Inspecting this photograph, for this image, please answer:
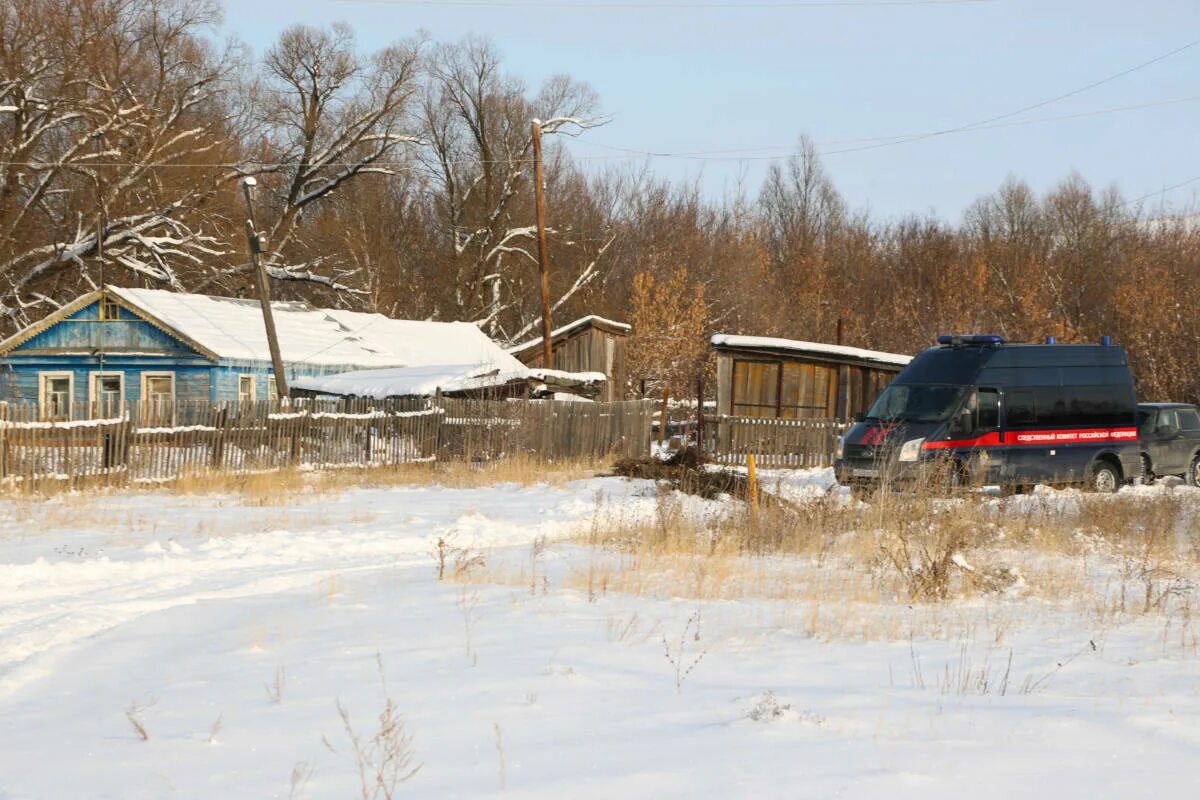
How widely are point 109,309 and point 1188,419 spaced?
28982 millimetres

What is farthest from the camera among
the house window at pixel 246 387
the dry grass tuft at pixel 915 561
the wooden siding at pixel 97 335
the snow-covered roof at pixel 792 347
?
the house window at pixel 246 387

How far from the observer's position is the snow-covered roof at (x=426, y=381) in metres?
27.7

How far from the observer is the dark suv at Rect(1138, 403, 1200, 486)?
20.5 m

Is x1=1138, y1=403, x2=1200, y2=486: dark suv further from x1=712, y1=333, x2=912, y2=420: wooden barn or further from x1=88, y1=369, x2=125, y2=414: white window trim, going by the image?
x1=88, y1=369, x2=125, y2=414: white window trim

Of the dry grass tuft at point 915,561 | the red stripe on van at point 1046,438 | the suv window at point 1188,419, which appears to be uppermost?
the suv window at point 1188,419

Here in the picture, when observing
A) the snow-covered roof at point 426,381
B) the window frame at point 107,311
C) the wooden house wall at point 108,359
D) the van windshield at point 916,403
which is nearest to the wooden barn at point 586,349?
the snow-covered roof at point 426,381

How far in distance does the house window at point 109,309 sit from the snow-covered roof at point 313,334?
0.54 metres

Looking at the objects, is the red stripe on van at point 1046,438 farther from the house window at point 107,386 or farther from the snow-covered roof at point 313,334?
the house window at point 107,386

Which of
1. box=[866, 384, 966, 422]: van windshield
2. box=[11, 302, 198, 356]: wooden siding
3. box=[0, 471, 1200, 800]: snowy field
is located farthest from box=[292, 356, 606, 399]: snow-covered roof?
box=[0, 471, 1200, 800]: snowy field

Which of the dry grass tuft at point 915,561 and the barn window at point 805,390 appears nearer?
the dry grass tuft at point 915,561

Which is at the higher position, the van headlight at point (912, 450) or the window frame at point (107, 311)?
the window frame at point (107, 311)

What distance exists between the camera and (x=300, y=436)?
23.3 m

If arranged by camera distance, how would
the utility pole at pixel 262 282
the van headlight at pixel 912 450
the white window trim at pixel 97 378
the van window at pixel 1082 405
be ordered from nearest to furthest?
the van headlight at pixel 912 450, the van window at pixel 1082 405, the utility pole at pixel 262 282, the white window trim at pixel 97 378

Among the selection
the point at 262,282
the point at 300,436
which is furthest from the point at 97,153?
the point at 300,436
